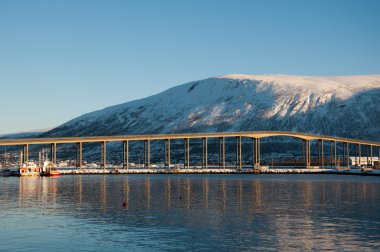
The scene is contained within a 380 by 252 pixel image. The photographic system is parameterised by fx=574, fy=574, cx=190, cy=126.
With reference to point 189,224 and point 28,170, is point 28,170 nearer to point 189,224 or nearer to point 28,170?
point 28,170

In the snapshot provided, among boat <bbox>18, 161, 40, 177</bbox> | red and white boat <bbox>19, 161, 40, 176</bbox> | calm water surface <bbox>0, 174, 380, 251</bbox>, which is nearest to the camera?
calm water surface <bbox>0, 174, 380, 251</bbox>

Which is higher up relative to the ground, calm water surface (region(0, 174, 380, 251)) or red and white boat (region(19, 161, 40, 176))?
red and white boat (region(19, 161, 40, 176))

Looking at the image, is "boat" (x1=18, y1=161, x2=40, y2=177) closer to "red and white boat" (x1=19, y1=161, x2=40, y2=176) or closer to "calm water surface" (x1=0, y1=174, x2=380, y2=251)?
"red and white boat" (x1=19, y1=161, x2=40, y2=176)

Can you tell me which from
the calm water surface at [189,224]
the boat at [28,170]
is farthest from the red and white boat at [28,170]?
the calm water surface at [189,224]

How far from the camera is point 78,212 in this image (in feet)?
215

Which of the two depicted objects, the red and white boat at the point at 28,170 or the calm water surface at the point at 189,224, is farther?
the red and white boat at the point at 28,170

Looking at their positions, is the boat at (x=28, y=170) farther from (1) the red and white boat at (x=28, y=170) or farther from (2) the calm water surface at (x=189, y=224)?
(2) the calm water surface at (x=189, y=224)

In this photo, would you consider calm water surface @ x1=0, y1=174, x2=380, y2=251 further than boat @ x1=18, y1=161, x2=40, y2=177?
No

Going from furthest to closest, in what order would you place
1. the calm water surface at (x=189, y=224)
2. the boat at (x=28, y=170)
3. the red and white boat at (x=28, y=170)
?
the red and white boat at (x=28, y=170) → the boat at (x=28, y=170) → the calm water surface at (x=189, y=224)

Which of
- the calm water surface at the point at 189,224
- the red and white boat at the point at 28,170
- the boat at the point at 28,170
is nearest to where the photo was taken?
the calm water surface at the point at 189,224

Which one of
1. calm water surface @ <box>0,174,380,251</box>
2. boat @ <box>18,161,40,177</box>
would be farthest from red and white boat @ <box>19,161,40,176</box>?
calm water surface @ <box>0,174,380,251</box>

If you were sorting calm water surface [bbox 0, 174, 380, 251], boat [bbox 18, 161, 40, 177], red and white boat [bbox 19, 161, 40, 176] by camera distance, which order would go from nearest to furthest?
calm water surface [bbox 0, 174, 380, 251] < boat [bbox 18, 161, 40, 177] < red and white boat [bbox 19, 161, 40, 176]

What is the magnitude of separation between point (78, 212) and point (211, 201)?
2093 centimetres

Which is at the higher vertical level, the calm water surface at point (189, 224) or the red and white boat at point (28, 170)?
the red and white boat at point (28, 170)
